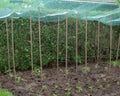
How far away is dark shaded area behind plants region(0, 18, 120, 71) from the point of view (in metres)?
8.25

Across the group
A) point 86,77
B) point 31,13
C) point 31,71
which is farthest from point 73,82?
point 31,13

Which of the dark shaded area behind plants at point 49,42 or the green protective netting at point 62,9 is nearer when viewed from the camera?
the green protective netting at point 62,9

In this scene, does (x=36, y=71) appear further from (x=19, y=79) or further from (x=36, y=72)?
(x=19, y=79)

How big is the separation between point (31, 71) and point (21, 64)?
308 millimetres

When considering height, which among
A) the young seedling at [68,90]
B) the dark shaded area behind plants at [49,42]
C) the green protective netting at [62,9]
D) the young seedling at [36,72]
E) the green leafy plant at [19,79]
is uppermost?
the green protective netting at [62,9]

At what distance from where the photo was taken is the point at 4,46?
8164 millimetres

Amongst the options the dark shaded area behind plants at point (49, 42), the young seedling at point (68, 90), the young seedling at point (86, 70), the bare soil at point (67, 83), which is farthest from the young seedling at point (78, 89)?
the dark shaded area behind plants at point (49, 42)

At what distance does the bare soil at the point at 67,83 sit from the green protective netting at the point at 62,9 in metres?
1.33

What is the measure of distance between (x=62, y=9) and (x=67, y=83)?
6.75 feet

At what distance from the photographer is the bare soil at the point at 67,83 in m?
7.08

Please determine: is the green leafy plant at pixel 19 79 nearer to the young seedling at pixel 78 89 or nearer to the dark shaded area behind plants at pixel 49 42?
the dark shaded area behind plants at pixel 49 42

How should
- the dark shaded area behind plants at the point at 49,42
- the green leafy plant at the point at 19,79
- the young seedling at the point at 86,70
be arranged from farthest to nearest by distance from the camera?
the young seedling at the point at 86,70, the dark shaded area behind plants at the point at 49,42, the green leafy plant at the point at 19,79

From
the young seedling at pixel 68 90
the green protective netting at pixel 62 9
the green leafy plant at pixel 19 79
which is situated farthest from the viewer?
the green protective netting at pixel 62 9

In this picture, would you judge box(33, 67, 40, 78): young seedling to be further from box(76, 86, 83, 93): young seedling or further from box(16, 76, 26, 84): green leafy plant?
box(76, 86, 83, 93): young seedling
